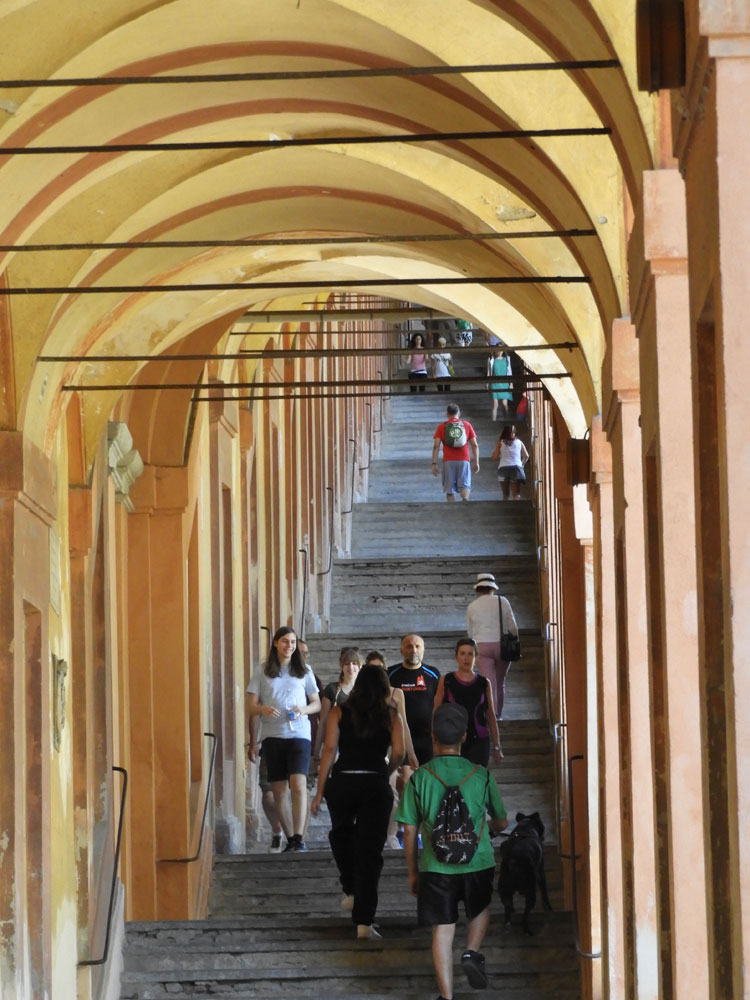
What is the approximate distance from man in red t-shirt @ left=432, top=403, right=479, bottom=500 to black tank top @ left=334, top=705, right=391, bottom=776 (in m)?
14.5

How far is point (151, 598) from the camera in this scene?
49.2 feet

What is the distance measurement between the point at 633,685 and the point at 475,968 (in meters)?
3.21

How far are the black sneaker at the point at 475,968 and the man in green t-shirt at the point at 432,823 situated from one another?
181 millimetres

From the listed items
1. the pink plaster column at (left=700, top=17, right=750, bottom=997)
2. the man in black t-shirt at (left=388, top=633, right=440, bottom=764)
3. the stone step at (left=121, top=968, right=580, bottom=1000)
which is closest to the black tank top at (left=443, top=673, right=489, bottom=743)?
the man in black t-shirt at (left=388, top=633, right=440, bottom=764)

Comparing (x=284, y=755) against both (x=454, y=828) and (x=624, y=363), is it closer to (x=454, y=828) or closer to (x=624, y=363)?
(x=454, y=828)

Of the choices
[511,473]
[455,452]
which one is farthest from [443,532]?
[511,473]

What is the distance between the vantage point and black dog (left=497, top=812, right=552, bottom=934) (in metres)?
11.9

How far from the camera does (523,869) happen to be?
39.2ft

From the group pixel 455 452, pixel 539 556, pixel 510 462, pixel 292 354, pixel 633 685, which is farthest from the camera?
pixel 510 462

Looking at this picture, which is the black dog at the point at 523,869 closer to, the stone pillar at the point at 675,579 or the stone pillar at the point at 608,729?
the stone pillar at the point at 608,729

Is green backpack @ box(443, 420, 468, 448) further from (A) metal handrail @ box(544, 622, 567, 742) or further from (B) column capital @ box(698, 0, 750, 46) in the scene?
(B) column capital @ box(698, 0, 750, 46)

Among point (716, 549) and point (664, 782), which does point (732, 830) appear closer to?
point (716, 549)

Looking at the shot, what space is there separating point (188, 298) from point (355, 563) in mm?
11316

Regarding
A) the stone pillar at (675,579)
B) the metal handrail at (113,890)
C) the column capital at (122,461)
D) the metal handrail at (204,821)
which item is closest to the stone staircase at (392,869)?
the metal handrail at (204,821)
